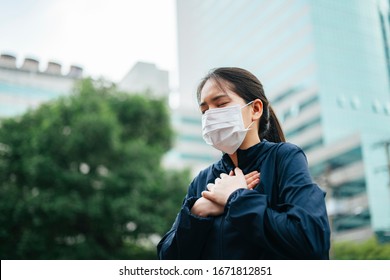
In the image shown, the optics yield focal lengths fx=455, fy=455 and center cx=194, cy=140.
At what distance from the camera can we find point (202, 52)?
28.7 meters

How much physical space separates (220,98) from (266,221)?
0.34 meters

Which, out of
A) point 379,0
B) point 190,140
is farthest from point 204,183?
point 190,140

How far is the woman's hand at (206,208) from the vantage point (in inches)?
40.5

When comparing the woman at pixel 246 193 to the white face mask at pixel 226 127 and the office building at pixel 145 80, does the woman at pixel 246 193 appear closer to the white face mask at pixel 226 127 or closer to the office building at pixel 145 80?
the white face mask at pixel 226 127

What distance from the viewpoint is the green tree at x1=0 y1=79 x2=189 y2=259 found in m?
8.83

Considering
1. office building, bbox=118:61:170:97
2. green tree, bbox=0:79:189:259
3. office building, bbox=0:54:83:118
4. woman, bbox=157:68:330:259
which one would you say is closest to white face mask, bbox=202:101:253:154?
woman, bbox=157:68:330:259

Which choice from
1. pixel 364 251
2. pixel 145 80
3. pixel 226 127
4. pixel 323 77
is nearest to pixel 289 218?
pixel 226 127

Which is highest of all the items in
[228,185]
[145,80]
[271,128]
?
[145,80]

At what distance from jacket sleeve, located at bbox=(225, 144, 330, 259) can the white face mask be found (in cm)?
19

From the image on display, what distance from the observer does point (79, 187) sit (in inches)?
359

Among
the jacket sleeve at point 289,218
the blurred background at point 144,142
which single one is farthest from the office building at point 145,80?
the jacket sleeve at point 289,218

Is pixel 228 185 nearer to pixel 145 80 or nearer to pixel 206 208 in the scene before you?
pixel 206 208

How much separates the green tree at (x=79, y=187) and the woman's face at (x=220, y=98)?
26.1 ft
